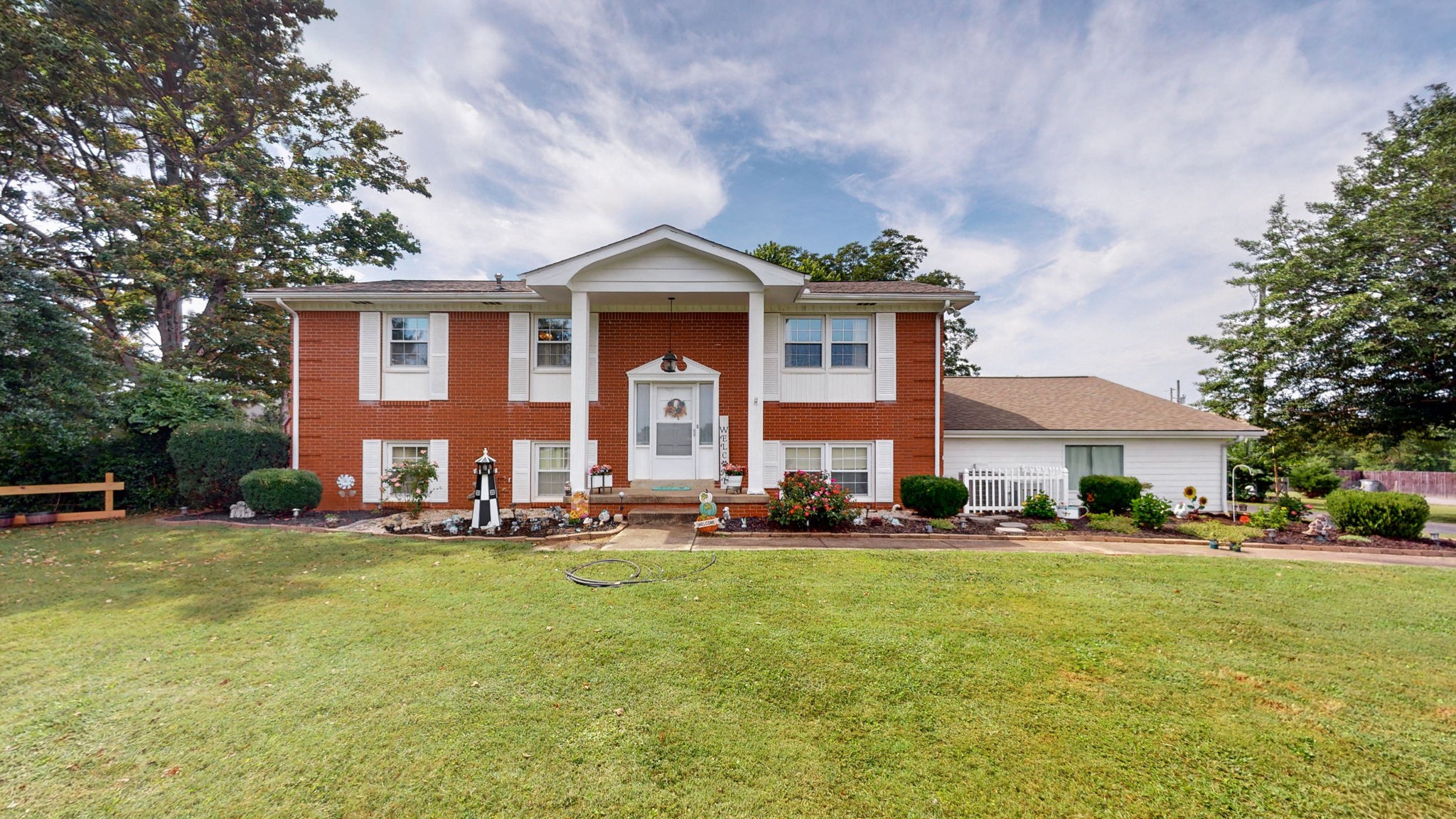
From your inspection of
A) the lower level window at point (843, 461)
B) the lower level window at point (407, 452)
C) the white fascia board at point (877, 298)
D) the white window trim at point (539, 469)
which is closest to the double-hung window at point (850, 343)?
the white fascia board at point (877, 298)

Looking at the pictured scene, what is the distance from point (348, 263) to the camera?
19.2 meters

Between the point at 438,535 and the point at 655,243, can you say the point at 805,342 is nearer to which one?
the point at 655,243

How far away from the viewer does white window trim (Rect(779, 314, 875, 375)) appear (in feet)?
37.2

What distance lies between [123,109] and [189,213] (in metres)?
3.23

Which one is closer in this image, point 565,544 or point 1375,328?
point 565,544

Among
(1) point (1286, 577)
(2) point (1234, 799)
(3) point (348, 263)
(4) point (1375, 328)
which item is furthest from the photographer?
(3) point (348, 263)

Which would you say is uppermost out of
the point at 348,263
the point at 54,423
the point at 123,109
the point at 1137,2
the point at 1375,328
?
the point at 123,109

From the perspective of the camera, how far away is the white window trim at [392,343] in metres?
11.3

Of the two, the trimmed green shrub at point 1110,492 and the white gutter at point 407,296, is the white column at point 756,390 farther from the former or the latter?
the trimmed green shrub at point 1110,492

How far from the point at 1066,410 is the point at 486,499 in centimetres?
1422

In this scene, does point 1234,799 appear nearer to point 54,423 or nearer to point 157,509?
point 54,423

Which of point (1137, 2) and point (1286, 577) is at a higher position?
point (1137, 2)

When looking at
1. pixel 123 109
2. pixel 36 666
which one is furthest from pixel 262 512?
pixel 123 109

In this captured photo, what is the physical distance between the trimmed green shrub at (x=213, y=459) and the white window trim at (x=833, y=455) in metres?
11.6
